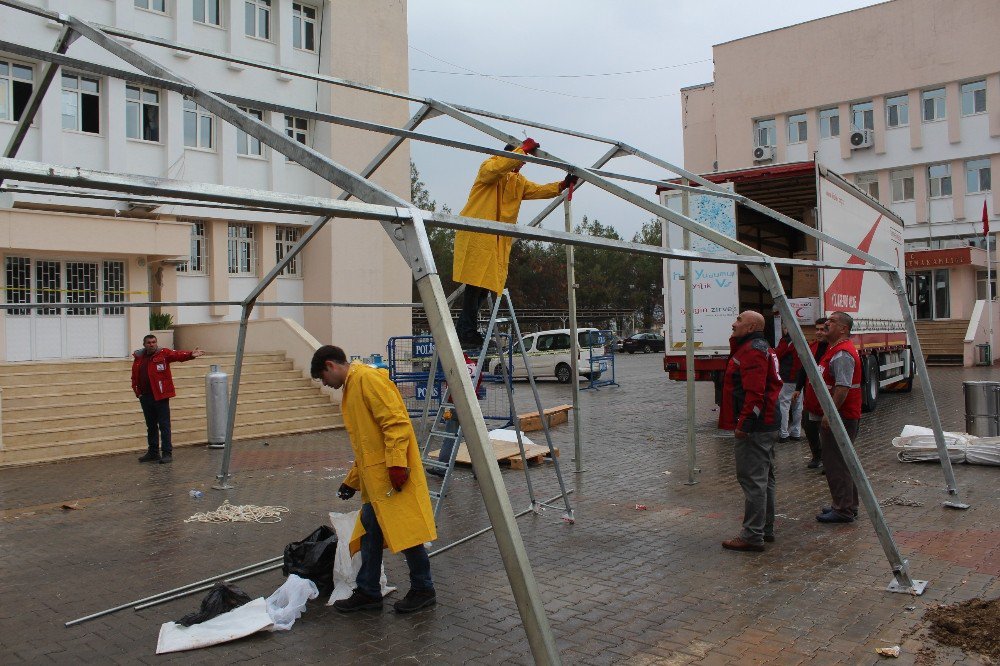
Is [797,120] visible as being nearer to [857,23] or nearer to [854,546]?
[857,23]

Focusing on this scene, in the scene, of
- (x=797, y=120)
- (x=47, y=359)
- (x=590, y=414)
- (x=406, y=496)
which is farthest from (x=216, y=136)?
(x=797, y=120)

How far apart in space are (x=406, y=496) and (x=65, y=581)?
2846 millimetres

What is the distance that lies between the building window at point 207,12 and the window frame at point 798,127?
25.9 meters

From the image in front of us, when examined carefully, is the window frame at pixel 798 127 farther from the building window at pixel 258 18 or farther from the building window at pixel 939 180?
the building window at pixel 258 18

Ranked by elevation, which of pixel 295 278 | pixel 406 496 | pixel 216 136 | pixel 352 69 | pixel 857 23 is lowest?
pixel 406 496

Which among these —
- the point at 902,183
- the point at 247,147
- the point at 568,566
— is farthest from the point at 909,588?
the point at 902,183

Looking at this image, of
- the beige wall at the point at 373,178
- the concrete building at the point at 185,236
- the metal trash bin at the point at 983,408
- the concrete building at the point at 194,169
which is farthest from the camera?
the beige wall at the point at 373,178

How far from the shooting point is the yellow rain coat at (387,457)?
4910 mm

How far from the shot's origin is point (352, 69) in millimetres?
25141

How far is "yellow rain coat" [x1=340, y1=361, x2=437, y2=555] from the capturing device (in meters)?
4.91

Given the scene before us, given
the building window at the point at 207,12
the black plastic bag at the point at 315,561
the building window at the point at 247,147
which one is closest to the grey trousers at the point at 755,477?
the black plastic bag at the point at 315,561

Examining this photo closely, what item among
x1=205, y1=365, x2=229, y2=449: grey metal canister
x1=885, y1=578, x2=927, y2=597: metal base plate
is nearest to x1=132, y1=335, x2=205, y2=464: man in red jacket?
x1=205, y1=365, x2=229, y2=449: grey metal canister

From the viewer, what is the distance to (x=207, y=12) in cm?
2241

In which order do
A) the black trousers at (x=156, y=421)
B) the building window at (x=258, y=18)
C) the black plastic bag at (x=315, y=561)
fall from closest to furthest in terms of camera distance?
the black plastic bag at (x=315, y=561), the black trousers at (x=156, y=421), the building window at (x=258, y=18)
